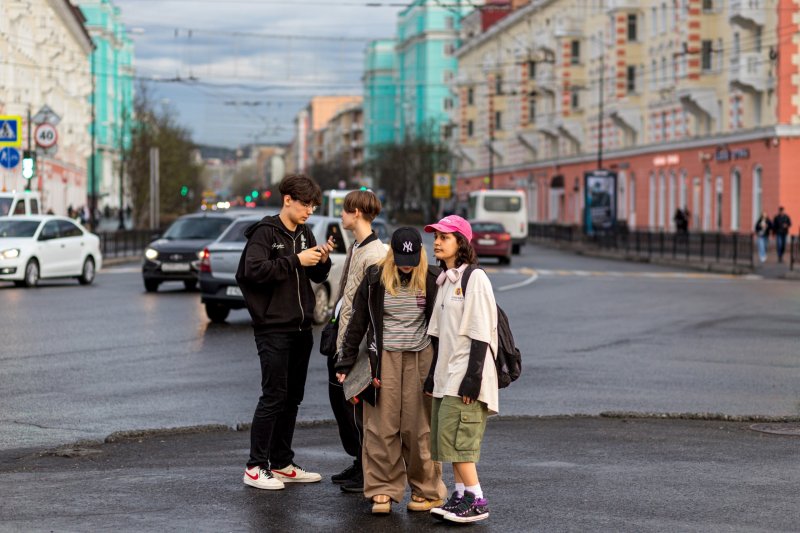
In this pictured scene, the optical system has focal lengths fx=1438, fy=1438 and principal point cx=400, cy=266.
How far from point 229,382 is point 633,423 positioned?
433cm

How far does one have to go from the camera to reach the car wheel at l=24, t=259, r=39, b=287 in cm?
3000

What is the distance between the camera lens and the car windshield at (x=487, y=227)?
47100mm

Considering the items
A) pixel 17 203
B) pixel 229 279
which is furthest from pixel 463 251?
pixel 17 203

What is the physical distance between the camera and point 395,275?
7527 millimetres

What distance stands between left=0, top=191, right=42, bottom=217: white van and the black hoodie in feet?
92.9

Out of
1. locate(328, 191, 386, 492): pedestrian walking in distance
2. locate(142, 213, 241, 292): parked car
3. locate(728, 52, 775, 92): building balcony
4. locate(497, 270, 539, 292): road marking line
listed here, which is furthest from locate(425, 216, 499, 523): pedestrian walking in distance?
locate(728, 52, 775, 92): building balcony

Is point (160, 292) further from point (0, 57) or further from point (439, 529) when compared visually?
point (0, 57)

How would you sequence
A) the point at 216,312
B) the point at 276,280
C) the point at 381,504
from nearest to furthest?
the point at 381,504
the point at 276,280
the point at 216,312

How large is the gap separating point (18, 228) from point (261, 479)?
2355cm

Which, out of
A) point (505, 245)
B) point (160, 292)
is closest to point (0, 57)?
point (505, 245)

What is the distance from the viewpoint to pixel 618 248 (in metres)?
56.8

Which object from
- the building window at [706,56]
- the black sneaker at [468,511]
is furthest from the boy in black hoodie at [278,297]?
the building window at [706,56]

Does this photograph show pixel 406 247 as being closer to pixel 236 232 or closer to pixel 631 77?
pixel 236 232

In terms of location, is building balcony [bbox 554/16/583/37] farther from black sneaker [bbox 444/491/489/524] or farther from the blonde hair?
black sneaker [bbox 444/491/489/524]
